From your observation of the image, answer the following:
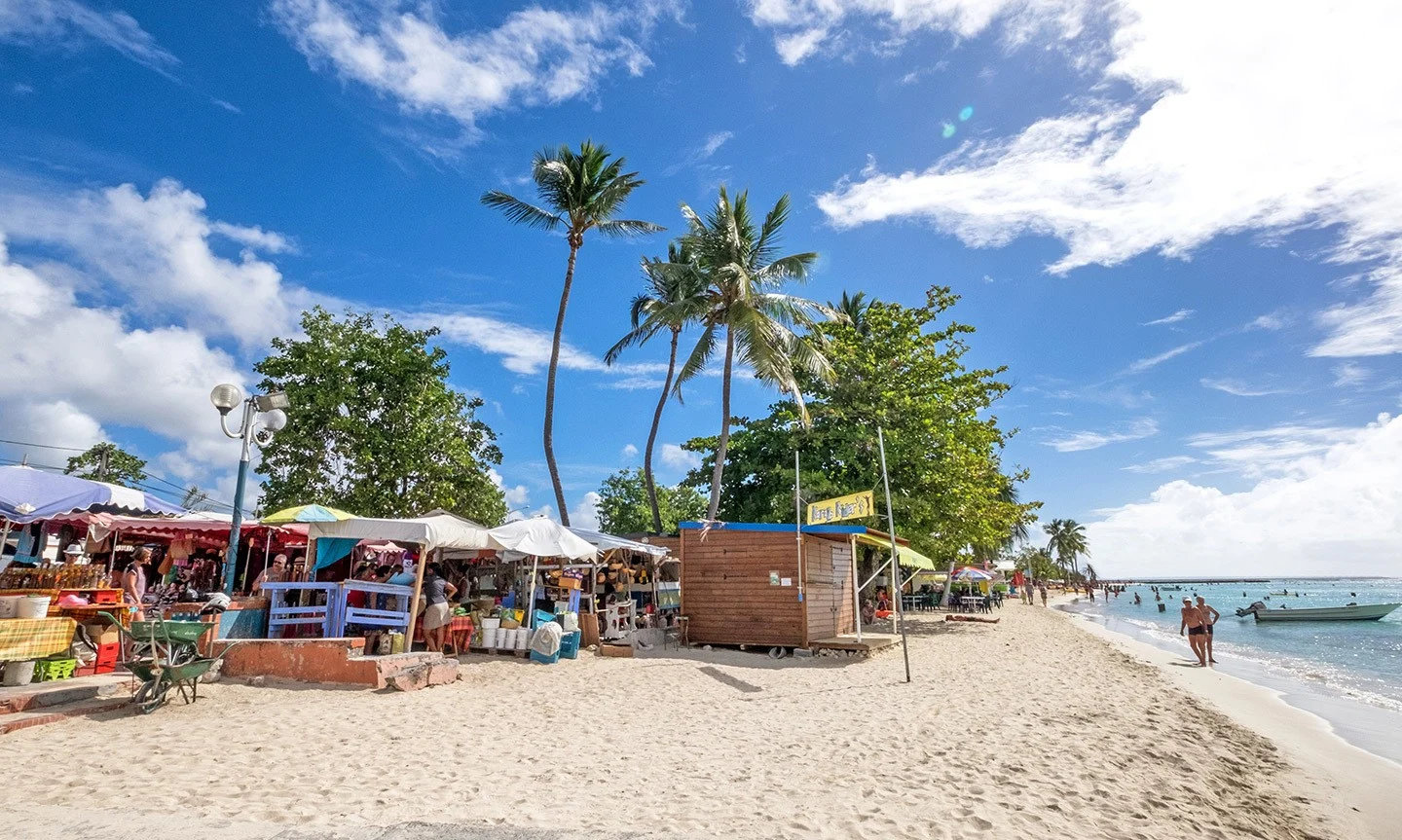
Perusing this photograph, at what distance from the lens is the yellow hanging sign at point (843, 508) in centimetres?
1228

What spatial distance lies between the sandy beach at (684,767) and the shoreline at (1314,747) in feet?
0.21

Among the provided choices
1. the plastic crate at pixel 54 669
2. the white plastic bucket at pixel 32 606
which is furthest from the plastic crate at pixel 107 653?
the white plastic bucket at pixel 32 606

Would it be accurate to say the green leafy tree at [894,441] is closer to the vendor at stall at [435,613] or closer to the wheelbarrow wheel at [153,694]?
the vendor at stall at [435,613]

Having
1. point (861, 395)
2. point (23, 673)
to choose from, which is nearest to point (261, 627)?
point (23, 673)

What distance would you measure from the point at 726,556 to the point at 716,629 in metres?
1.63

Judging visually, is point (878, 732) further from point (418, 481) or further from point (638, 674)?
point (418, 481)

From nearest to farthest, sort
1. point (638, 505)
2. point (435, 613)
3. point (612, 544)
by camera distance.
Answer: point (435, 613), point (612, 544), point (638, 505)

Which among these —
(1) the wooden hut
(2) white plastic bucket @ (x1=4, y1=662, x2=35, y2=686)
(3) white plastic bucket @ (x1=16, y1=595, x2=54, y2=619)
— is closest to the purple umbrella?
(3) white plastic bucket @ (x1=16, y1=595, x2=54, y2=619)

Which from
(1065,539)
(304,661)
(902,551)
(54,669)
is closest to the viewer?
(54,669)

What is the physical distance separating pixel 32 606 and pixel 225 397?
3.18 metres

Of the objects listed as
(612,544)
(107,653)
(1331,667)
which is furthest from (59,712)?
(1331,667)

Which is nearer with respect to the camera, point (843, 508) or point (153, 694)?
point (153, 694)

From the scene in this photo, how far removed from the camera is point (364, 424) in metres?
20.4

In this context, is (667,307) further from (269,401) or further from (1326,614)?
(1326,614)
